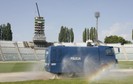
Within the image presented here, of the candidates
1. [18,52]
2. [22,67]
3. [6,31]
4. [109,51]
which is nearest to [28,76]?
[109,51]

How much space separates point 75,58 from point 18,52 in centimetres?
9282

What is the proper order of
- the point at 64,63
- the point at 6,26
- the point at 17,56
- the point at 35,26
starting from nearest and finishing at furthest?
the point at 64,63 → the point at 17,56 → the point at 6,26 → the point at 35,26

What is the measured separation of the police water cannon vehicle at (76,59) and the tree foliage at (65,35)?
443 ft

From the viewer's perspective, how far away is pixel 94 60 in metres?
33.8

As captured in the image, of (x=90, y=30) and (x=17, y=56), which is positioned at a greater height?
(x=90, y=30)

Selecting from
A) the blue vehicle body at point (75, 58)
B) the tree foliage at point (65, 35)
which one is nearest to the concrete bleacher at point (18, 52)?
the tree foliage at point (65, 35)

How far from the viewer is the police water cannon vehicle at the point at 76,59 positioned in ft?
108

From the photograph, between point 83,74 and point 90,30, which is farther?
point 90,30

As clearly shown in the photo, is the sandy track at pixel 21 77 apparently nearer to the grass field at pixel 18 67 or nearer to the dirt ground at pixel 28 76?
the dirt ground at pixel 28 76

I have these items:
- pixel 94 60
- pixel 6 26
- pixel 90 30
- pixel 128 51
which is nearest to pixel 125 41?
pixel 90 30

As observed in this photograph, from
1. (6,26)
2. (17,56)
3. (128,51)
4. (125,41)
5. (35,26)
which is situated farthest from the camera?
(125,41)

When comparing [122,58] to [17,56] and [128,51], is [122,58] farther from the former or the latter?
[17,56]

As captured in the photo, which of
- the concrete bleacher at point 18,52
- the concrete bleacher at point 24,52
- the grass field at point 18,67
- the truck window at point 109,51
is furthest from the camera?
the concrete bleacher at point 24,52

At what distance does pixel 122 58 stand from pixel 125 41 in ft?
189
